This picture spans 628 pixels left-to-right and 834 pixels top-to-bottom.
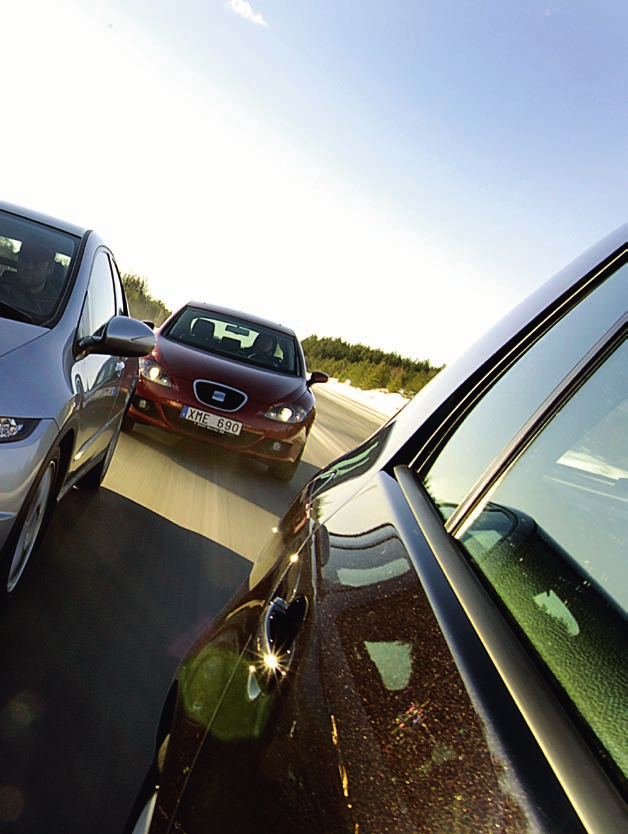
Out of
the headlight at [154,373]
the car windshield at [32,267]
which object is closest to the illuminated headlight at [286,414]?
the headlight at [154,373]

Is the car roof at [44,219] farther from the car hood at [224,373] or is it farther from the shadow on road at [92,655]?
the car hood at [224,373]

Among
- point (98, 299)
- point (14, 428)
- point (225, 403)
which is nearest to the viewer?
point (14, 428)

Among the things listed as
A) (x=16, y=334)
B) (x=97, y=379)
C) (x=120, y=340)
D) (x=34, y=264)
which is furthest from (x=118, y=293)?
(x=16, y=334)

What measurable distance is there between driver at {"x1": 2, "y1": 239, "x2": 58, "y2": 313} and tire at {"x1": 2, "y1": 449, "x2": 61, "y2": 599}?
77cm

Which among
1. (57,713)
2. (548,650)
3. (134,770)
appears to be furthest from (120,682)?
(548,650)

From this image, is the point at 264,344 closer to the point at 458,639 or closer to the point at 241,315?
the point at 241,315

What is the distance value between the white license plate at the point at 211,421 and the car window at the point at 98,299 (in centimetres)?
229

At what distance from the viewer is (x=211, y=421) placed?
724 centimetres

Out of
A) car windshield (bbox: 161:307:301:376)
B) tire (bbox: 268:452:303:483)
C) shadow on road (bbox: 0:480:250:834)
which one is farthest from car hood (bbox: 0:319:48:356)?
car windshield (bbox: 161:307:301:376)

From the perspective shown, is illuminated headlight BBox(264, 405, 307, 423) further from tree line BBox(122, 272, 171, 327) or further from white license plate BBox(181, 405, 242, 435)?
tree line BBox(122, 272, 171, 327)

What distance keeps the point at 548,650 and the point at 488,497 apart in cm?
48

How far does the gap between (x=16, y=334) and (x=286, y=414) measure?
15.4 feet

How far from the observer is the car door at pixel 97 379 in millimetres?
3608

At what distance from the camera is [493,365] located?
1.89 meters
